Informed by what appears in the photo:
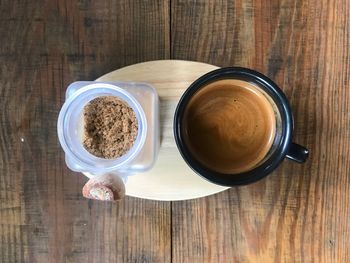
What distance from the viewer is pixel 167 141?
63 cm

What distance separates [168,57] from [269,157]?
7.3 inches

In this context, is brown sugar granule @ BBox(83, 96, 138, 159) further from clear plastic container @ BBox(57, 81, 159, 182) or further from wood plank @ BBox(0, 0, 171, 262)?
wood plank @ BBox(0, 0, 171, 262)

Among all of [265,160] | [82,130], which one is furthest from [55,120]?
[265,160]

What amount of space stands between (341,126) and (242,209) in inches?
6.5

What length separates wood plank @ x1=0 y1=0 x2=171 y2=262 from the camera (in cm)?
67

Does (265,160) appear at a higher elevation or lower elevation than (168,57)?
lower

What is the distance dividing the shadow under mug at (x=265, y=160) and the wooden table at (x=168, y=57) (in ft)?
0.26

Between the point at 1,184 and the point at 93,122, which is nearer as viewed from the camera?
the point at 93,122

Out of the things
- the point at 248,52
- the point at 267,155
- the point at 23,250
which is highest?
Answer: the point at 248,52

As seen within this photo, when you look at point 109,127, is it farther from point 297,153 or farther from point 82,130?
point 297,153

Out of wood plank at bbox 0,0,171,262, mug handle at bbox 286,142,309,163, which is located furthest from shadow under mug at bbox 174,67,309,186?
wood plank at bbox 0,0,171,262

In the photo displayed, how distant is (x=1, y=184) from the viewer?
675 millimetres

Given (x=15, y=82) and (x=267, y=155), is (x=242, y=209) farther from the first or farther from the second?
(x=15, y=82)

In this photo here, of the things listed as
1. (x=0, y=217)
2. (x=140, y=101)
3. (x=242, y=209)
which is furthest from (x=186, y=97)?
(x=0, y=217)
